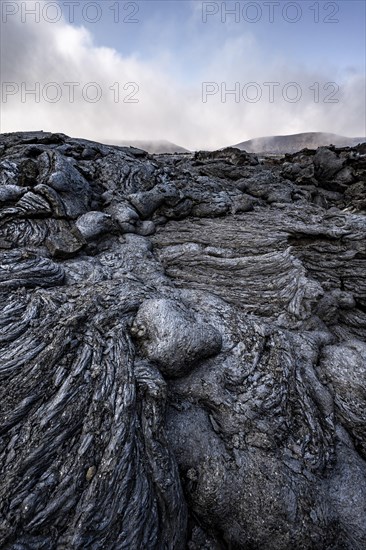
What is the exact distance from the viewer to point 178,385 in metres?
10.4

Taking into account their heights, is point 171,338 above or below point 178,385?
above

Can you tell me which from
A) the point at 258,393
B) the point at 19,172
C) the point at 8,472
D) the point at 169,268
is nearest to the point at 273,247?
the point at 169,268

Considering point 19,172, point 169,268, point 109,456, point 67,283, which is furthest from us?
point 19,172

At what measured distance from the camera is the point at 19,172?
806 inches

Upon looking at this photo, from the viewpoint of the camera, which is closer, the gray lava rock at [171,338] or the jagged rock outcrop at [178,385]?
the jagged rock outcrop at [178,385]

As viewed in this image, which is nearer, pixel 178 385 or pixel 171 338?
pixel 171 338

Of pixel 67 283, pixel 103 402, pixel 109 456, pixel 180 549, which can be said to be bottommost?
pixel 180 549

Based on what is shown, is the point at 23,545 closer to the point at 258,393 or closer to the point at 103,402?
the point at 103,402

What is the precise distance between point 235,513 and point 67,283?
1135 centimetres

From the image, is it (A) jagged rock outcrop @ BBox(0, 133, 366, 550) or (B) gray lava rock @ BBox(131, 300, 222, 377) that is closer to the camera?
(A) jagged rock outcrop @ BBox(0, 133, 366, 550)

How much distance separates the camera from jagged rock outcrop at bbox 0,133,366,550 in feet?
23.6

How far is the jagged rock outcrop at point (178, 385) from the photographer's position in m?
7.18

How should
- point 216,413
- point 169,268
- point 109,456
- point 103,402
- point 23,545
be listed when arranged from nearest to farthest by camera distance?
point 23,545 → point 109,456 → point 103,402 → point 216,413 → point 169,268

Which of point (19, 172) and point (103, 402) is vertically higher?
point (19, 172)
